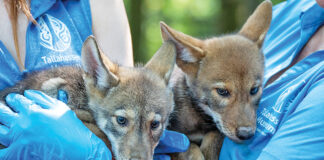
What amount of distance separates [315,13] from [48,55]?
2476 millimetres

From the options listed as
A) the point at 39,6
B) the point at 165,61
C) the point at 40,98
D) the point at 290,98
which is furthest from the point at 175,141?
the point at 39,6

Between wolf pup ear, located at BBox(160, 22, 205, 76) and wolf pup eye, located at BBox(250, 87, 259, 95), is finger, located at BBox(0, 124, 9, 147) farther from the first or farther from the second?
wolf pup eye, located at BBox(250, 87, 259, 95)

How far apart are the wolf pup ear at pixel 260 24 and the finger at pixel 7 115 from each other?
7.41 ft

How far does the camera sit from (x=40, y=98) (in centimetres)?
293

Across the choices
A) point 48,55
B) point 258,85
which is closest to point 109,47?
point 48,55

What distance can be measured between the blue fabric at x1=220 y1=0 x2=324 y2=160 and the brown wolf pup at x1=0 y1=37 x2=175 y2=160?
2.42 ft

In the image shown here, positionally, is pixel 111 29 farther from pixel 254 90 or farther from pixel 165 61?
pixel 254 90

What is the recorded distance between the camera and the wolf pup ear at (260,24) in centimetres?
362

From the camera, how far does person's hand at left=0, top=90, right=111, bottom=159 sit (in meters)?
2.73

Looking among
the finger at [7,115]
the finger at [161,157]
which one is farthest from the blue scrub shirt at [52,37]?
the finger at [161,157]

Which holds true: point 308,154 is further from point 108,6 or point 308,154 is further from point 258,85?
point 108,6

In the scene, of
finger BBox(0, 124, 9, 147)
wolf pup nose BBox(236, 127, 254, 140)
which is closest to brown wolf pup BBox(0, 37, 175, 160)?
finger BBox(0, 124, 9, 147)

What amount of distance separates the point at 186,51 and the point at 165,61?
246 millimetres

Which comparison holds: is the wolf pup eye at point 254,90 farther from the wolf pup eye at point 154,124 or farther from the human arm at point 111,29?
the human arm at point 111,29
